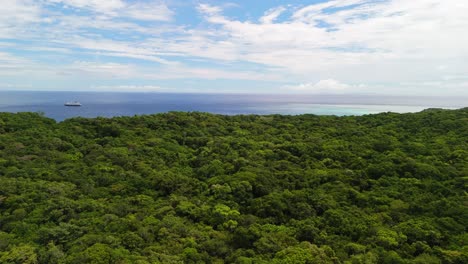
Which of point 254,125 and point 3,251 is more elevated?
point 254,125

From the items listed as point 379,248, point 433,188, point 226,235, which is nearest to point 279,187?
point 226,235

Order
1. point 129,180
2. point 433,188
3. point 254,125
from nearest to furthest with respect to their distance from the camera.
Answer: point 433,188 → point 129,180 → point 254,125

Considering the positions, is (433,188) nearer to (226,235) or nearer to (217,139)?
(226,235)

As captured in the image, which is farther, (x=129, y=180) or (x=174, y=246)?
(x=129, y=180)

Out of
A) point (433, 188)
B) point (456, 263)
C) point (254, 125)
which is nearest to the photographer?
point (456, 263)

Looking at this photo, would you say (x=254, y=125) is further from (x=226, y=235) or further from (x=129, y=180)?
(x=226, y=235)

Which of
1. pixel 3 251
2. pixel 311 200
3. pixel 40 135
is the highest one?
pixel 40 135

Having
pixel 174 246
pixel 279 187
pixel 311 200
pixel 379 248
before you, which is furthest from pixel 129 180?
pixel 379 248
